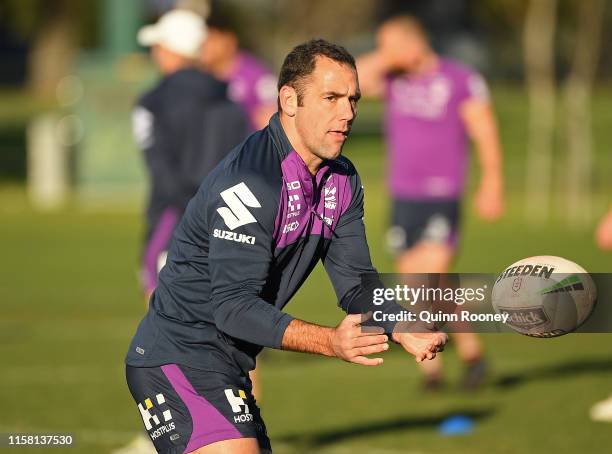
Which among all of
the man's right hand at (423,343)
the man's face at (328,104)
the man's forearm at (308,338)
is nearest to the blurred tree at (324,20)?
the man's face at (328,104)

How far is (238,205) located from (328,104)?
537mm

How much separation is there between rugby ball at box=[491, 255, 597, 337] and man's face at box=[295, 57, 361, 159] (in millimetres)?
852

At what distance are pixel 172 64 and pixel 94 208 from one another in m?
18.4

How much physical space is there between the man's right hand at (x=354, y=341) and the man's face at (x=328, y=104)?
0.79m

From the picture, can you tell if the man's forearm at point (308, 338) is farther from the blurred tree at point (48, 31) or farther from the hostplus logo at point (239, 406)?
the blurred tree at point (48, 31)

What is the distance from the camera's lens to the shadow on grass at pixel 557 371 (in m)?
11.3

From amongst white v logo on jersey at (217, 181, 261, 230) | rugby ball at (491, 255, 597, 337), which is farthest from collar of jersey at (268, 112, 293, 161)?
rugby ball at (491, 255, 597, 337)

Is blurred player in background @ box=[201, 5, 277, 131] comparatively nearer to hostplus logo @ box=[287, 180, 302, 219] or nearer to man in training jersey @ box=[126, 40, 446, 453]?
man in training jersey @ box=[126, 40, 446, 453]

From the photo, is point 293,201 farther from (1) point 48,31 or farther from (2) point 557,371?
(1) point 48,31

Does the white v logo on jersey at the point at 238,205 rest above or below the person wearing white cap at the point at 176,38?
below

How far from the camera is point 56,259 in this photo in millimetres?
19953

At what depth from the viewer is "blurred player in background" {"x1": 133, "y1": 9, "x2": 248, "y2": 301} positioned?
342 inches

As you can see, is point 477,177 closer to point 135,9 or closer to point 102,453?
point 135,9

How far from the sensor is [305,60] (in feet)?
17.0
